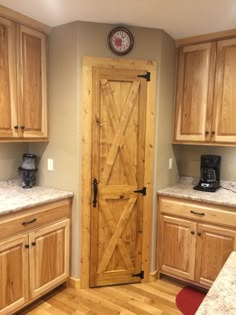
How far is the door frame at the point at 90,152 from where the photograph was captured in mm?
2322

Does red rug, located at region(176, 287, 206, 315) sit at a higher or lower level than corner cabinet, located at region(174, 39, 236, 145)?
lower

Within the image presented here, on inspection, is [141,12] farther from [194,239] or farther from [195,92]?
[194,239]

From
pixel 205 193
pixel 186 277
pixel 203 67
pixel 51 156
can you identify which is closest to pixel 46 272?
pixel 51 156

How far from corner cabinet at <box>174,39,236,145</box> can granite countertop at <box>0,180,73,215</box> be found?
140 cm

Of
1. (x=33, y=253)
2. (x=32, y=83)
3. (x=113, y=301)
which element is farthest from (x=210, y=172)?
(x=32, y=83)

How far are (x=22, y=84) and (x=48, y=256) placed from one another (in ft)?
5.06

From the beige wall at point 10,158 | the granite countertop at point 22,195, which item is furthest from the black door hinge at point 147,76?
the beige wall at point 10,158

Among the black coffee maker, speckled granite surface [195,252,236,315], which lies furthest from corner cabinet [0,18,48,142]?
speckled granite surface [195,252,236,315]

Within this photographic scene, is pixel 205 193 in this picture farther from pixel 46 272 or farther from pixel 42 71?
pixel 42 71

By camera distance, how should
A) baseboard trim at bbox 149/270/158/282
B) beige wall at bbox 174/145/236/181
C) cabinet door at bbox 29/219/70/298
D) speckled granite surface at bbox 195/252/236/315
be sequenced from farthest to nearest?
beige wall at bbox 174/145/236/181 → baseboard trim at bbox 149/270/158/282 → cabinet door at bbox 29/219/70/298 → speckled granite surface at bbox 195/252/236/315

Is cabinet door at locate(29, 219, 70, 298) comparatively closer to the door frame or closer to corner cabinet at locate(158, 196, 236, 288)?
the door frame

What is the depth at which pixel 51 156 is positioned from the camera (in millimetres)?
2557

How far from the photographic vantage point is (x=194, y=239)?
2.44 m

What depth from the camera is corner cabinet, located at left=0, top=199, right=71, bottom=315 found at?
193cm
